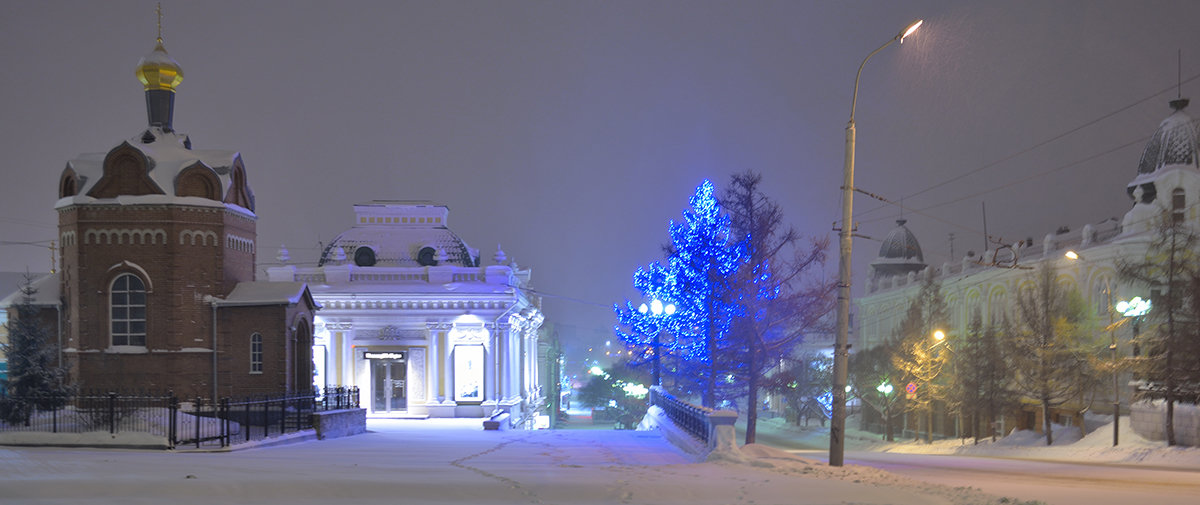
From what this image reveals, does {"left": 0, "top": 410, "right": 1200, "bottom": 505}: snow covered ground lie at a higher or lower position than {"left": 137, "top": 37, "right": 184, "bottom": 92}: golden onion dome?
lower

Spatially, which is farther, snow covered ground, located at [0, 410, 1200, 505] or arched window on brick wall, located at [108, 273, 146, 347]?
arched window on brick wall, located at [108, 273, 146, 347]

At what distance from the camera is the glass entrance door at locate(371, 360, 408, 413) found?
45.3m

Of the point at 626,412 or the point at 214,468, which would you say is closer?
the point at 214,468

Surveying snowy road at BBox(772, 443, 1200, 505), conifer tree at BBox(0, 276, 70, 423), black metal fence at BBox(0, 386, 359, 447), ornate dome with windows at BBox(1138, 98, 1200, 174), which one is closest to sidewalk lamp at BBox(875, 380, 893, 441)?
Result: ornate dome with windows at BBox(1138, 98, 1200, 174)

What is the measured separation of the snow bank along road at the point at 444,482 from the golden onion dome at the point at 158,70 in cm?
2111

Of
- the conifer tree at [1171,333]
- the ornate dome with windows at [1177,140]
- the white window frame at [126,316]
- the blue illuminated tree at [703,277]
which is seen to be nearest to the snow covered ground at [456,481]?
the blue illuminated tree at [703,277]

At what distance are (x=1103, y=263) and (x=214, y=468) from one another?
44.5m

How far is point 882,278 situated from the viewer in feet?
290

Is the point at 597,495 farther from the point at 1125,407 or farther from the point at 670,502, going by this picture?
the point at 1125,407

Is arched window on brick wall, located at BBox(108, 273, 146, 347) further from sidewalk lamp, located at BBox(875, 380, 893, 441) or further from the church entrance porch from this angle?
sidewalk lamp, located at BBox(875, 380, 893, 441)

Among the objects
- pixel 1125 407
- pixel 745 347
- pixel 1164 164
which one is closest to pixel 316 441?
pixel 745 347

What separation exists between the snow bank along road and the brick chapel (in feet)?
46.8

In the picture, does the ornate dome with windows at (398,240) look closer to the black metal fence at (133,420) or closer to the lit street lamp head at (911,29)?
the black metal fence at (133,420)

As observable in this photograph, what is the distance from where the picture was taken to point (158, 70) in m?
33.2
